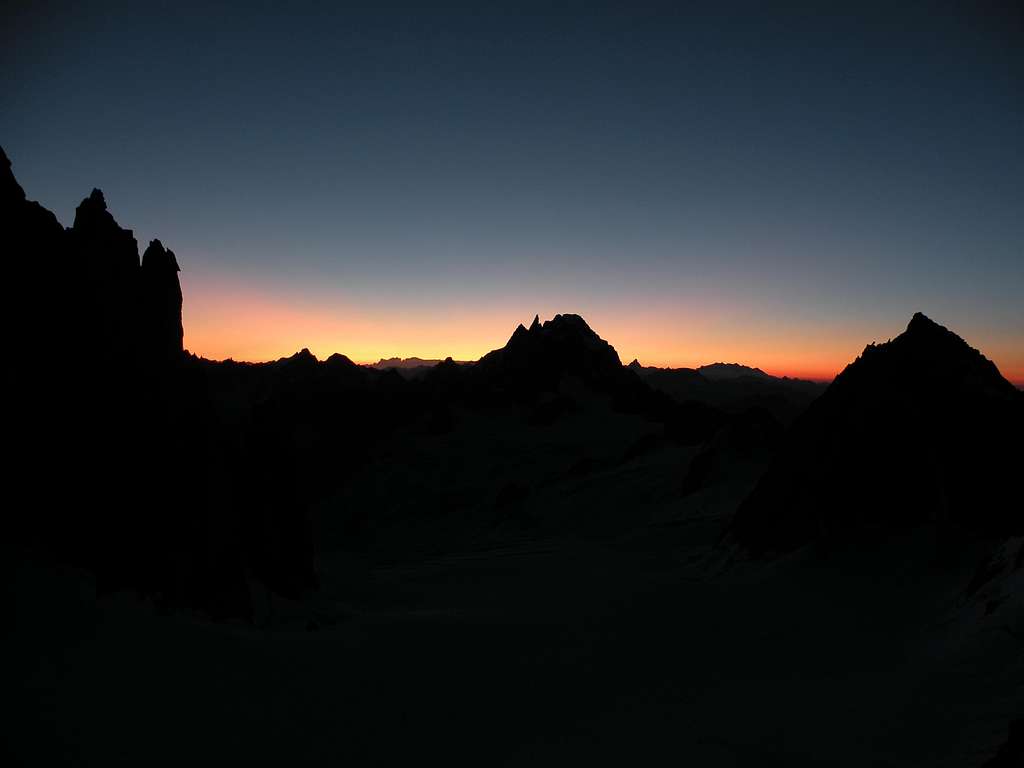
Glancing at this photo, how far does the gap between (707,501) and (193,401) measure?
2385 cm

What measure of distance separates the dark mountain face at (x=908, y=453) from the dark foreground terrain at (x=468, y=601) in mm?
69

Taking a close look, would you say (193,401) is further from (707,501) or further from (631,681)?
(707,501)

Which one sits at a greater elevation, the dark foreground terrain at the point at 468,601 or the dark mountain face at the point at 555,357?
the dark mountain face at the point at 555,357

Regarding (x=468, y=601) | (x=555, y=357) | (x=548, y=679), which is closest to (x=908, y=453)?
(x=548, y=679)

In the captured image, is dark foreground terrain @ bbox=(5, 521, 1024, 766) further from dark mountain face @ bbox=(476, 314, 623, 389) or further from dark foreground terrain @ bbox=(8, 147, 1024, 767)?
dark mountain face @ bbox=(476, 314, 623, 389)

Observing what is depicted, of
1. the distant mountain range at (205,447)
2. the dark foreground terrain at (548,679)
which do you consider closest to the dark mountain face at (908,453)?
the distant mountain range at (205,447)

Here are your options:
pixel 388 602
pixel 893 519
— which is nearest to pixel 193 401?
pixel 388 602

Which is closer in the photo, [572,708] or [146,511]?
[572,708]

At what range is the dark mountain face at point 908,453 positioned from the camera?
14.0 meters

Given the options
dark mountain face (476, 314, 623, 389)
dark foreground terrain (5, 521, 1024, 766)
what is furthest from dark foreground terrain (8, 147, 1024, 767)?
dark mountain face (476, 314, 623, 389)

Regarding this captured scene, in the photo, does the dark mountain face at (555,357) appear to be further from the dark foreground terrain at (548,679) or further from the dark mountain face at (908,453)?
the dark foreground terrain at (548,679)

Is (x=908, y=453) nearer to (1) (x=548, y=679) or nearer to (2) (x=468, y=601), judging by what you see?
(1) (x=548, y=679)

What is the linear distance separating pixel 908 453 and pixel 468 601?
1300 centimetres

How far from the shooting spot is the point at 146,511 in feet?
34.9
